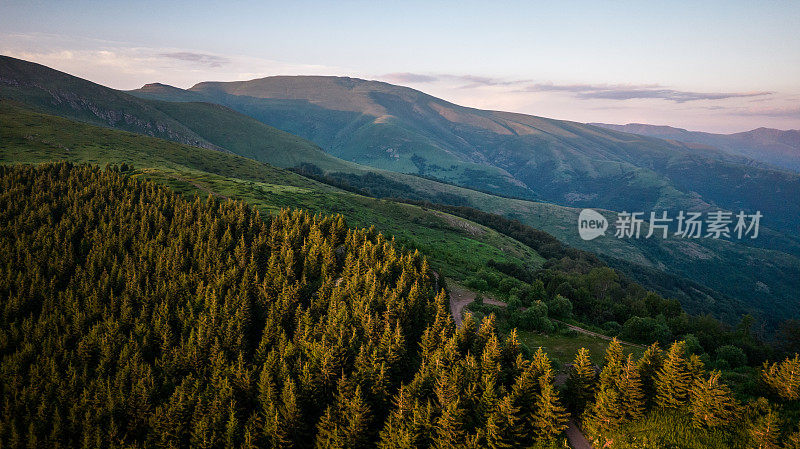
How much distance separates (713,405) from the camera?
119ft

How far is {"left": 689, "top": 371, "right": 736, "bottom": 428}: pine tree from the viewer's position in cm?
3597

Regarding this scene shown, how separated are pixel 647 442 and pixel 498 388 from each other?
585 inches

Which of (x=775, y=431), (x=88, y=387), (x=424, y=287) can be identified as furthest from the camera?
(x=424, y=287)

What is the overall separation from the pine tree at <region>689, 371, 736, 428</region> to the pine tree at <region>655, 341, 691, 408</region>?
221 cm

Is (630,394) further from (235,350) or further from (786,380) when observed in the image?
(235,350)

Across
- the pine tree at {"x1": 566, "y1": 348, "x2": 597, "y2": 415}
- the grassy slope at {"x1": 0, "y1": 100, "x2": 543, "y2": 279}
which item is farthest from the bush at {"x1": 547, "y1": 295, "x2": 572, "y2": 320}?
the grassy slope at {"x1": 0, "y1": 100, "x2": 543, "y2": 279}

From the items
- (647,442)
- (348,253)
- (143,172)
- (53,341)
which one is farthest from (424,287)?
(143,172)

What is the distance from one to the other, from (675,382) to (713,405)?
4285mm

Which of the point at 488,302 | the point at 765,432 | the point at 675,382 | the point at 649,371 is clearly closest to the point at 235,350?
the point at 649,371

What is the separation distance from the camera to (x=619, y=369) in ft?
A: 140

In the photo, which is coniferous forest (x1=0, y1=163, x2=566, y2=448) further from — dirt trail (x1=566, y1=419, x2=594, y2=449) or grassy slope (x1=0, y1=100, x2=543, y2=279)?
grassy slope (x1=0, y1=100, x2=543, y2=279)

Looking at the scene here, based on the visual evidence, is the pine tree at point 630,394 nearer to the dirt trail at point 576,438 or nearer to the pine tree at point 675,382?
the pine tree at point 675,382

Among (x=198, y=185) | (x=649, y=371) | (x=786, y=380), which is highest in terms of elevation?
(x=198, y=185)

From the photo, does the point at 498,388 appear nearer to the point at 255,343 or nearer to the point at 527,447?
the point at 527,447
